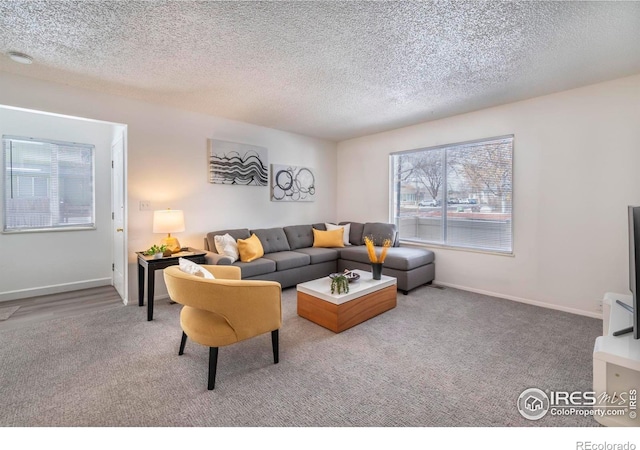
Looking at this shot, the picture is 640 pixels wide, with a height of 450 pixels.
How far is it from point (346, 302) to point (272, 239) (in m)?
2.07

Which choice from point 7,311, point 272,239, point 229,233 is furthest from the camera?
point 272,239

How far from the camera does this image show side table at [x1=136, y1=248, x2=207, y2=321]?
9.93 feet

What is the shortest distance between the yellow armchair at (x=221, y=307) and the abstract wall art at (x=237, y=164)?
96.3 inches

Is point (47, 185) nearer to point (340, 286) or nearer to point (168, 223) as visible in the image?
point (168, 223)

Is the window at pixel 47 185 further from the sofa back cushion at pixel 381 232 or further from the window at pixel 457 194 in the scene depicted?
the window at pixel 457 194

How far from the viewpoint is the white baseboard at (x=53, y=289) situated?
3.56 metres

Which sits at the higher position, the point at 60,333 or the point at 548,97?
the point at 548,97

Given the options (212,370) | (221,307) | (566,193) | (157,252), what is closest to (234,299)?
(221,307)

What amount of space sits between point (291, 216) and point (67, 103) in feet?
10.5

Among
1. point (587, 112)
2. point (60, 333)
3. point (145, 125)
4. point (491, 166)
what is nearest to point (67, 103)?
point (145, 125)

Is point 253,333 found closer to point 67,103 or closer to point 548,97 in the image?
point 67,103

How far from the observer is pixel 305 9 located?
1887 millimetres

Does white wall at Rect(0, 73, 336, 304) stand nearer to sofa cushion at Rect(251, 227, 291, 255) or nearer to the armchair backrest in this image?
sofa cushion at Rect(251, 227, 291, 255)

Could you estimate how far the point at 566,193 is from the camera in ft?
10.6
